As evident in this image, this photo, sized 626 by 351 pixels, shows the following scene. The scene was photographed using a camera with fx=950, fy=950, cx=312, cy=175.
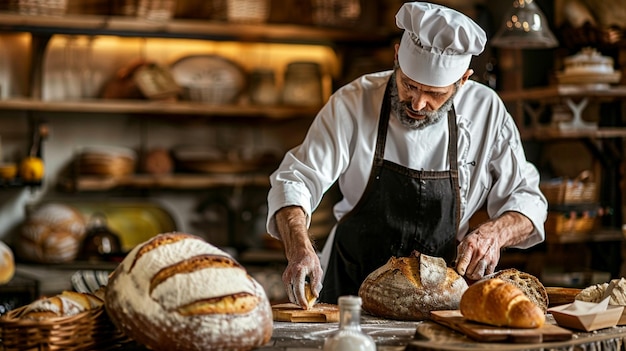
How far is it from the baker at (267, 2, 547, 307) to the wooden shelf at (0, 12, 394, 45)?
8.35ft

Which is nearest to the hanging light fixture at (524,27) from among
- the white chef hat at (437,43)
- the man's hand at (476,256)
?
the white chef hat at (437,43)

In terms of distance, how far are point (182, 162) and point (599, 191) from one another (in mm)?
2431

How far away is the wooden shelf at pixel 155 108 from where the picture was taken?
17.6 feet

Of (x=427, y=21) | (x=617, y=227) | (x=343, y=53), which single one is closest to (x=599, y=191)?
(x=617, y=227)

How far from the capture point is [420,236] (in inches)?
123

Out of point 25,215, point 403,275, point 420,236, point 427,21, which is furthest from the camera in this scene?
point 25,215

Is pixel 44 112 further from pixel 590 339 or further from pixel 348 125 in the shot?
pixel 590 339

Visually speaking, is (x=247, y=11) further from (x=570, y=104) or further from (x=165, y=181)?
(x=570, y=104)

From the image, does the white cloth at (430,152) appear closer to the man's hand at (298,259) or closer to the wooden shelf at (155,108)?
the man's hand at (298,259)

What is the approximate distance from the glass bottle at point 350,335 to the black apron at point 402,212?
111 centimetres

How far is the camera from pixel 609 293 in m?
2.55

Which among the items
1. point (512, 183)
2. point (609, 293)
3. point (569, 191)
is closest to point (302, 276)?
point (609, 293)

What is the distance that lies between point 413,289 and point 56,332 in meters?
0.99

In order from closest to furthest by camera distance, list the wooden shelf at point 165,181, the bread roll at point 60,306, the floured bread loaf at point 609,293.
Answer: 1. the bread roll at point 60,306
2. the floured bread loaf at point 609,293
3. the wooden shelf at point 165,181
